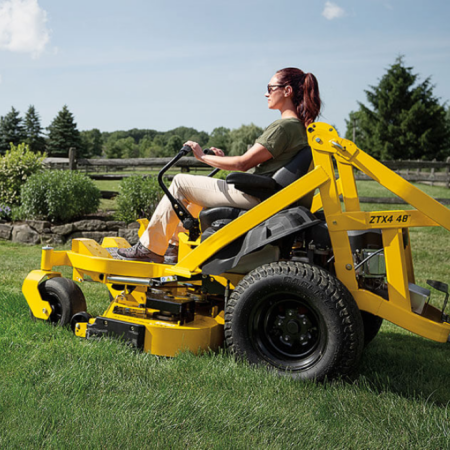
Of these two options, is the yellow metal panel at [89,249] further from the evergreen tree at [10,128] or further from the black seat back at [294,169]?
the evergreen tree at [10,128]

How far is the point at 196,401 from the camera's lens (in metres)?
2.88

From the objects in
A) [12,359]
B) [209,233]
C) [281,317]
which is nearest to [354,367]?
[281,317]

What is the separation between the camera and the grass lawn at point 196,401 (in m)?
2.53

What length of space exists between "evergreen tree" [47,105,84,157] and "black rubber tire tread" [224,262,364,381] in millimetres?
56645

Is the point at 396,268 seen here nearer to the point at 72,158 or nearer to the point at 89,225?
the point at 89,225

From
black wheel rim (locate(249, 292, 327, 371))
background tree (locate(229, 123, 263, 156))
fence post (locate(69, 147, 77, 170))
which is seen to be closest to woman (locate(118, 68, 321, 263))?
black wheel rim (locate(249, 292, 327, 371))

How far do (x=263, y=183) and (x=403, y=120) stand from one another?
1427 inches

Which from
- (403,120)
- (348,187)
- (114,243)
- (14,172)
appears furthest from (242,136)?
(348,187)

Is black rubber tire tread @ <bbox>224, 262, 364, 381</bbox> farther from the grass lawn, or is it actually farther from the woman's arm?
the woman's arm

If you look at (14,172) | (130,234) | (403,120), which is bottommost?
(130,234)

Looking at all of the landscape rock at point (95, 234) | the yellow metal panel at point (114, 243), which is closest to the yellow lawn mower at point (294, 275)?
the yellow metal panel at point (114, 243)

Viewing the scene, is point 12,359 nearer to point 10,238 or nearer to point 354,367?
point 354,367

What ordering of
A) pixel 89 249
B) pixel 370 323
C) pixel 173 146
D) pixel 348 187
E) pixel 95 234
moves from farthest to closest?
pixel 173 146
pixel 95 234
pixel 89 249
pixel 370 323
pixel 348 187

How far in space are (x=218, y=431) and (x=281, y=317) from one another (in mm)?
907
